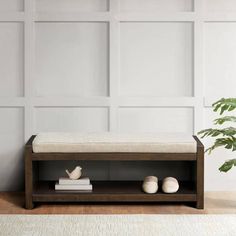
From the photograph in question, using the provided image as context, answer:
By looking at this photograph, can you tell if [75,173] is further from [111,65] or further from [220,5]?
[220,5]

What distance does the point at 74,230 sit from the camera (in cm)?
402

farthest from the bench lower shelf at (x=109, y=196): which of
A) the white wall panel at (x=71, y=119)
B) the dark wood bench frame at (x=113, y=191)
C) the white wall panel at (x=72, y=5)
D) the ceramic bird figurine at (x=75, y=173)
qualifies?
the white wall panel at (x=72, y=5)

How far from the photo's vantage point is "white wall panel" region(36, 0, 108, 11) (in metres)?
5.05

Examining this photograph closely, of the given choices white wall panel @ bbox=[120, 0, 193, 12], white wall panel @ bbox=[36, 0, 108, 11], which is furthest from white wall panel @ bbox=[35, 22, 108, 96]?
white wall panel @ bbox=[120, 0, 193, 12]

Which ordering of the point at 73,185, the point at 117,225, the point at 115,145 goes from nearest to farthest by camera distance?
the point at 117,225 < the point at 115,145 < the point at 73,185

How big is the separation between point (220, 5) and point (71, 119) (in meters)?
1.46

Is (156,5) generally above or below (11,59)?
above

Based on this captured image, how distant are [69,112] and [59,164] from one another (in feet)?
1.37

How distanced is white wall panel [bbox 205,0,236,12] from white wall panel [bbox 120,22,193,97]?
0.21 metres

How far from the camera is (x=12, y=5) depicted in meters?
5.06

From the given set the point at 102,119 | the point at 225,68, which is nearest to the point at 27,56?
the point at 102,119

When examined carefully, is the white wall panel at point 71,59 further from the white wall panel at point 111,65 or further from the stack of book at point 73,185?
the stack of book at point 73,185

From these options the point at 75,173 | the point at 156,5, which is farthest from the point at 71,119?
the point at 156,5

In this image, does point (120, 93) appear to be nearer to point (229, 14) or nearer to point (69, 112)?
point (69, 112)
